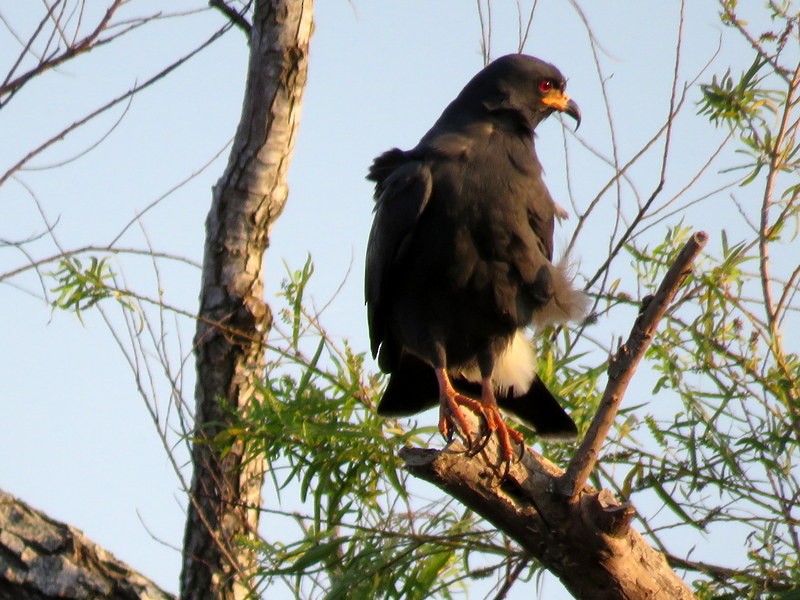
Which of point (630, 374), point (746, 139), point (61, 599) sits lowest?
point (61, 599)

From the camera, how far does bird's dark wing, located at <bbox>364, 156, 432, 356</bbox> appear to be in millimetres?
4586

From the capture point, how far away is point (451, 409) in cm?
455

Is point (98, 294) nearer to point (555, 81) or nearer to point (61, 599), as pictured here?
point (61, 599)

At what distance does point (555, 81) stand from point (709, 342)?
1.51 m

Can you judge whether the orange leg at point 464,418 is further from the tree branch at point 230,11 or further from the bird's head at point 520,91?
the tree branch at point 230,11

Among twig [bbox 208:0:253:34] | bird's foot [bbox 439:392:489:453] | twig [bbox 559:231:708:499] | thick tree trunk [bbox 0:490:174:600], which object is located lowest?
thick tree trunk [bbox 0:490:174:600]

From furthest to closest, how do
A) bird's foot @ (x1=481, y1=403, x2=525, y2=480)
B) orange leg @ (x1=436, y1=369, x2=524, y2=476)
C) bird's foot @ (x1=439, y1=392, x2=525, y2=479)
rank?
orange leg @ (x1=436, y1=369, x2=524, y2=476) → bird's foot @ (x1=439, y1=392, x2=525, y2=479) → bird's foot @ (x1=481, y1=403, x2=525, y2=480)

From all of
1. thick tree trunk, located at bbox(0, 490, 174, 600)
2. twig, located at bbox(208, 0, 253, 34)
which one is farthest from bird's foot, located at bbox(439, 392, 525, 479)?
twig, located at bbox(208, 0, 253, 34)

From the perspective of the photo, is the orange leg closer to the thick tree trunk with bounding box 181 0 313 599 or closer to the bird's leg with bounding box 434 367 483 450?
the bird's leg with bounding box 434 367 483 450

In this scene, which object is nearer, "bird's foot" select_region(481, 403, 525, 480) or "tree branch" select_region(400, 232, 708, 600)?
"tree branch" select_region(400, 232, 708, 600)

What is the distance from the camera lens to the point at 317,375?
4.88 m

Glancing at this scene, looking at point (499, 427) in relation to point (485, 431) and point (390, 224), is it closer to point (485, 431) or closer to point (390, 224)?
point (485, 431)

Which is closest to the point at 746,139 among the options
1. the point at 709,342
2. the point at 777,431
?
the point at 709,342

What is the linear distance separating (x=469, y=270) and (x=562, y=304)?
0.40 meters
